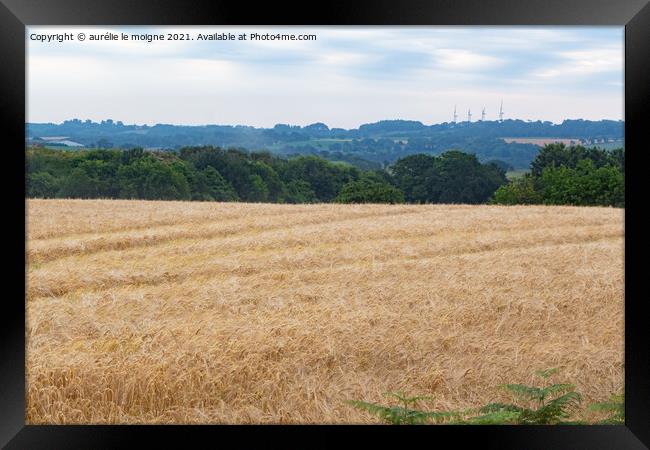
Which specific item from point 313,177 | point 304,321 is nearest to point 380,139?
point 313,177

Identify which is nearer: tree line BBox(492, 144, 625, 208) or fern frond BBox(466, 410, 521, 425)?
fern frond BBox(466, 410, 521, 425)

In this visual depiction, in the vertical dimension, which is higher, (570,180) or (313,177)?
(313,177)

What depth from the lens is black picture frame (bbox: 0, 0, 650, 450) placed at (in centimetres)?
383

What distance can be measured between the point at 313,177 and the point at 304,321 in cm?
3928

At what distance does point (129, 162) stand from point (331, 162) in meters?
13.2

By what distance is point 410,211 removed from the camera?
2420 cm

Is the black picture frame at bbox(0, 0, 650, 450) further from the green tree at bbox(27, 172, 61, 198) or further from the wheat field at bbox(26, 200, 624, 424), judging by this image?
the green tree at bbox(27, 172, 61, 198)

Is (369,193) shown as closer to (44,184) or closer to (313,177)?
(313,177)

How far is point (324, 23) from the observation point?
392 cm

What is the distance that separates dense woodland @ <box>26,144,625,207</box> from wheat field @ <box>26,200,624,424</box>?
2303cm

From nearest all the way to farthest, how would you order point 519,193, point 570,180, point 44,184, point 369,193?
point 44,184 → point 369,193 → point 570,180 → point 519,193

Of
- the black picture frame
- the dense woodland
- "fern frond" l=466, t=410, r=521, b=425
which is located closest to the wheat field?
"fern frond" l=466, t=410, r=521, b=425

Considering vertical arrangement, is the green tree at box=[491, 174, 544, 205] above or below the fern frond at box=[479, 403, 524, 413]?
above

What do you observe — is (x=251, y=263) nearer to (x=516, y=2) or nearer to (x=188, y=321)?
(x=188, y=321)
